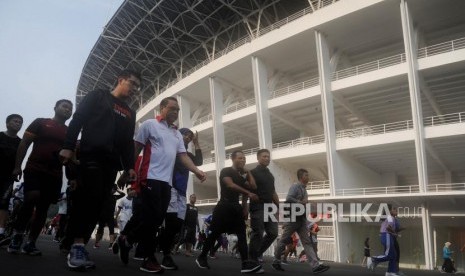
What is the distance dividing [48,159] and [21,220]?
816 millimetres

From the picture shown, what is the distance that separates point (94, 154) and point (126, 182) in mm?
419

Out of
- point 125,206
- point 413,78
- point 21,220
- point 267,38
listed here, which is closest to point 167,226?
point 21,220

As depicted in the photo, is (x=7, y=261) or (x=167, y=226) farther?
(x=167, y=226)

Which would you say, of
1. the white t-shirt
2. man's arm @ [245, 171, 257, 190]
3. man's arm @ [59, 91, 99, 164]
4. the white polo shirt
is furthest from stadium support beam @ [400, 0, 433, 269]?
man's arm @ [59, 91, 99, 164]

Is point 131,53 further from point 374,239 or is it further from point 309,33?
point 374,239

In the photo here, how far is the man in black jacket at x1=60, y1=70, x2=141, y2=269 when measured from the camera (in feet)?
11.5

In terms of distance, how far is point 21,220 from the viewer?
15.8ft

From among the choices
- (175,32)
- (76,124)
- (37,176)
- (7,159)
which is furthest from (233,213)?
(175,32)

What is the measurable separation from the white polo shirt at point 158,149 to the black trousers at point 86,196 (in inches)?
19.1

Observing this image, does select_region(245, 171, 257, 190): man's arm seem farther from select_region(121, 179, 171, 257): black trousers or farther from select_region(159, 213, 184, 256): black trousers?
select_region(121, 179, 171, 257): black trousers

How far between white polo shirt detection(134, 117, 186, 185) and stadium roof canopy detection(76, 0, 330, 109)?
61.6 feet

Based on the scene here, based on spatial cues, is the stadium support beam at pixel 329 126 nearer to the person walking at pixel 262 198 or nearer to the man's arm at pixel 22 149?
the person walking at pixel 262 198

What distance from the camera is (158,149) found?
4094 millimetres

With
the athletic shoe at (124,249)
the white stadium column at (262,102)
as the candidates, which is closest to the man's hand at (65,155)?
the athletic shoe at (124,249)
